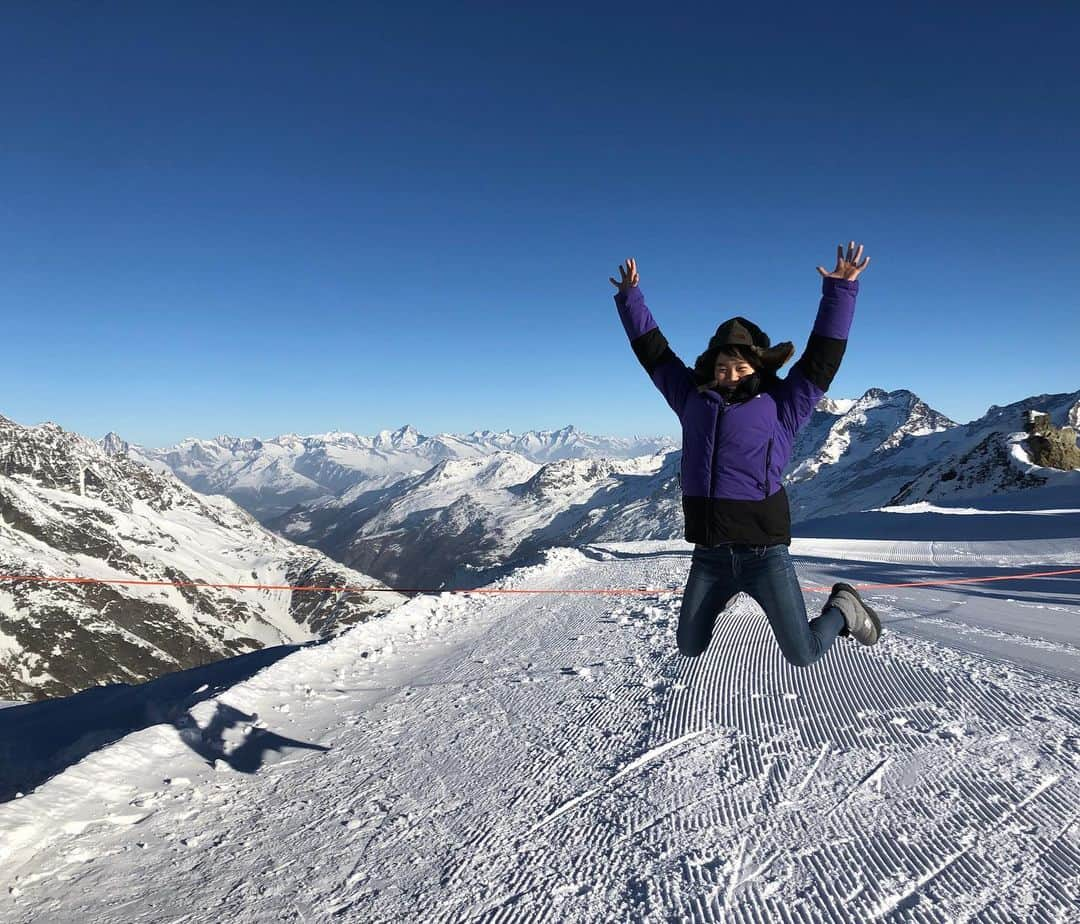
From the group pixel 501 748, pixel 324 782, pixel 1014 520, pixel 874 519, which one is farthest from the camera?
pixel 874 519

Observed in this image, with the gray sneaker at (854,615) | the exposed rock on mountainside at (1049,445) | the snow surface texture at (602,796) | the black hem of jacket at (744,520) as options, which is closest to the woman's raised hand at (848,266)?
the black hem of jacket at (744,520)

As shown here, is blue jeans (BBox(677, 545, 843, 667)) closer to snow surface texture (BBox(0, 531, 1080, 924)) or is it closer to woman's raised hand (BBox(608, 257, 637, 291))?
snow surface texture (BBox(0, 531, 1080, 924))

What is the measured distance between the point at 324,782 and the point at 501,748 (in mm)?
1534

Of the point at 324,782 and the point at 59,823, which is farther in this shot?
the point at 324,782

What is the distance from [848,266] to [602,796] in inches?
166

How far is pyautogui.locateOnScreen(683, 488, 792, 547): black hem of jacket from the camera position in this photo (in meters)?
4.48

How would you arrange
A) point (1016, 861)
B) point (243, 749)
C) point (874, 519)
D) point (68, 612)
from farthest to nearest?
point (68, 612)
point (874, 519)
point (243, 749)
point (1016, 861)

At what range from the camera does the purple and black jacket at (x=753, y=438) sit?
4.23 metres

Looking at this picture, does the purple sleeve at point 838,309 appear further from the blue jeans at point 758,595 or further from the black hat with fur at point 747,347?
the blue jeans at point 758,595

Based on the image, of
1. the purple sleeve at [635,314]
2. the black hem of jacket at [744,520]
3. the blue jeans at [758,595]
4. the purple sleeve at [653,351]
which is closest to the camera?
the black hem of jacket at [744,520]

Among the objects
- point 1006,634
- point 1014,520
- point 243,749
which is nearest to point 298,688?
point 243,749

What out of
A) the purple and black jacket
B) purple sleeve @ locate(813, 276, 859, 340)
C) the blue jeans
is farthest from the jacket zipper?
purple sleeve @ locate(813, 276, 859, 340)

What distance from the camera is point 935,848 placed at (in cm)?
358

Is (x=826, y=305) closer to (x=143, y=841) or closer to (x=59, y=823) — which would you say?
(x=143, y=841)
